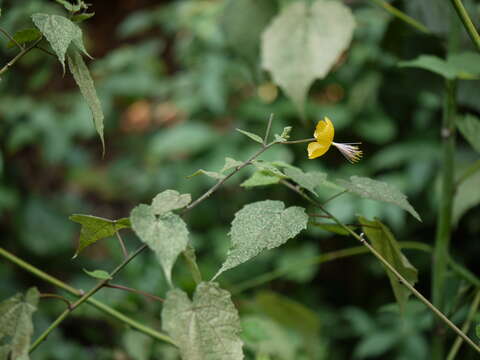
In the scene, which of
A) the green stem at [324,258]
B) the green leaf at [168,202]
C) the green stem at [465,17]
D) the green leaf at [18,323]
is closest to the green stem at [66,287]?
the green leaf at [18,323]

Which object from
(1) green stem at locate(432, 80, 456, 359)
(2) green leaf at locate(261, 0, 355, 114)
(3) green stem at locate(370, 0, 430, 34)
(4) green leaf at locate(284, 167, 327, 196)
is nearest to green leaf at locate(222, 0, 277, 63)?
(2) green leaf at locate(261, 0, 355, 114)

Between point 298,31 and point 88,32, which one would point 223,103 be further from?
point 88,32

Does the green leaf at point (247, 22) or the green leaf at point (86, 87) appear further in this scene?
the green leaf at point (247, 22)

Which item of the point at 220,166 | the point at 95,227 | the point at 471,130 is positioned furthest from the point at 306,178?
the point at 220,166

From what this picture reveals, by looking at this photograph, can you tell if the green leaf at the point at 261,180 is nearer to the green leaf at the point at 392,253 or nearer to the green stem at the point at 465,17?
the green leaf at the point at 392,253

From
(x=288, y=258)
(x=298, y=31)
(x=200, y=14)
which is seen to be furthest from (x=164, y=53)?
(x=298, y=31)

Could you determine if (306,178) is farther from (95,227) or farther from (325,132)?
(95,227)
